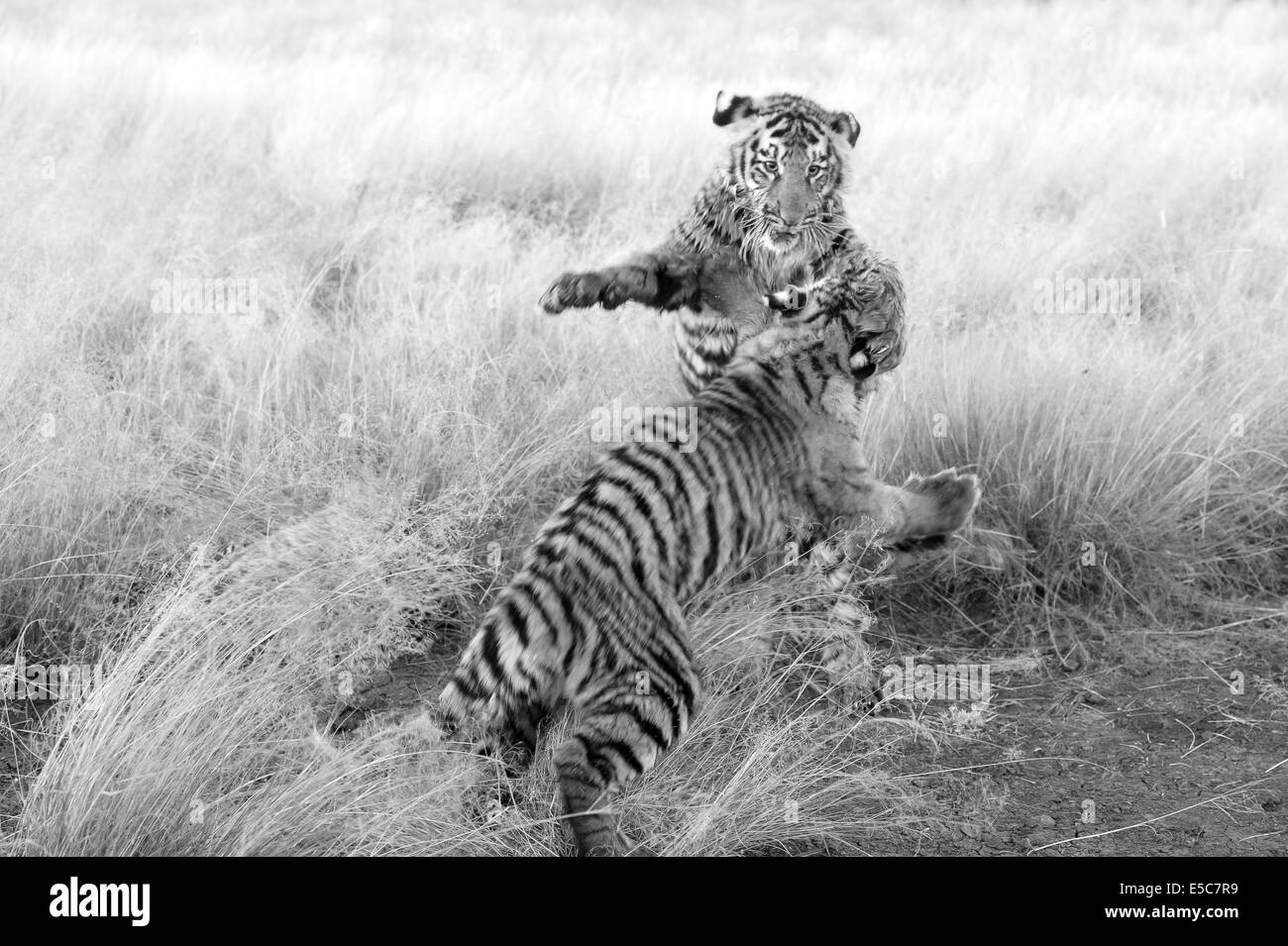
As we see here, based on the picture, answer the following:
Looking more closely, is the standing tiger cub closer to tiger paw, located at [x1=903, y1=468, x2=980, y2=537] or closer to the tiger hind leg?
tiger paw, located at [x1=903, y1=468, x2=980, y2=537]

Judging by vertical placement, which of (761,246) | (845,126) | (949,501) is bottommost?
(949,501)

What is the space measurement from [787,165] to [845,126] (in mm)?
328

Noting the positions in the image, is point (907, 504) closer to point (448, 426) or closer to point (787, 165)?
point (787, 165)

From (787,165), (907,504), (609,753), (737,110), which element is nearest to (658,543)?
(609,753)

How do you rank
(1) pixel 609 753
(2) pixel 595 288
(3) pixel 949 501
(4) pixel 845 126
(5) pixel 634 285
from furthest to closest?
(4) pixel 845 126
(5) pixel 634 285
(2) pixel 595 288
(3) pixel 949 501
(1) pixel 609 753

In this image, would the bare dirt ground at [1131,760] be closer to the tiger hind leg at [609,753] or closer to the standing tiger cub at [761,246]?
the tiger hind leg at [609,753]

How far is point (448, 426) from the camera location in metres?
4.94

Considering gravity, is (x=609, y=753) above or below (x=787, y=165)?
below

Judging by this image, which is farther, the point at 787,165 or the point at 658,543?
the point at 787,165

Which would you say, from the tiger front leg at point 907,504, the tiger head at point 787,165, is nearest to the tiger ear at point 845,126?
the tiger head at point 787,165

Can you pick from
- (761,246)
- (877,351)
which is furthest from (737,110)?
(877,351)

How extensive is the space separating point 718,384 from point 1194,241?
4.52m

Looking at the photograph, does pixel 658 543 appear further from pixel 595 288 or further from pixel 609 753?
pixel 595 288

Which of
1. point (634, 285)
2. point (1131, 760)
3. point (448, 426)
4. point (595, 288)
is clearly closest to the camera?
point (1131, 760)
